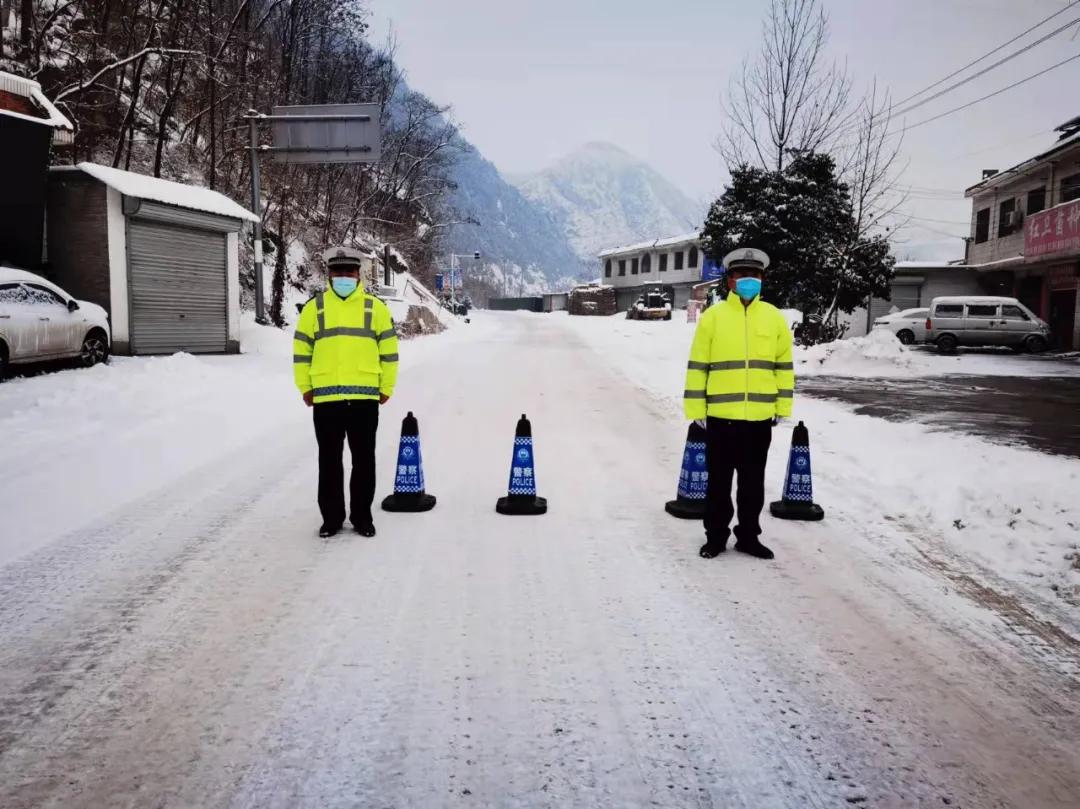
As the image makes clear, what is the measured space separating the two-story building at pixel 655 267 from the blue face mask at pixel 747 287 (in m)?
52.9

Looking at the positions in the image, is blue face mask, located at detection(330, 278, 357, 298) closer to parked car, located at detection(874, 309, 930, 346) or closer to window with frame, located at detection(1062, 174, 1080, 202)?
window with frame, located at detection(1062, 174, 1080, 202)

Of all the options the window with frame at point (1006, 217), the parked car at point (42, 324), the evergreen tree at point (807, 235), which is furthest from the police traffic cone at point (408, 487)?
the window with frame at point (1006, 217)

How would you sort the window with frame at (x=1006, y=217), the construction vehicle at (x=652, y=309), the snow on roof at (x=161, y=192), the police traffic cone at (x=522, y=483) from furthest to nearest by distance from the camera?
1. the construction vehicle at (x=652, y=309)
2. the window with frame at (x=1006, y=217)
3. the snow on roof at (x=161, y=192)
4. the police traffic cone at (x=522, y=483)

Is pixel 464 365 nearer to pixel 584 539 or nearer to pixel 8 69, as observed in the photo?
pixel 8 69

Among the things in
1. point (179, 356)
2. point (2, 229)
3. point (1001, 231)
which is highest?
point (1001, 231)

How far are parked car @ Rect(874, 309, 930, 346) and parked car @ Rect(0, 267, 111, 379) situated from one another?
87.5ft

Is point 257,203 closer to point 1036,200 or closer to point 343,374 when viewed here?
point 343,374

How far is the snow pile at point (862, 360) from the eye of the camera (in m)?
18.5

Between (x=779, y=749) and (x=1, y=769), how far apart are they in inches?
106

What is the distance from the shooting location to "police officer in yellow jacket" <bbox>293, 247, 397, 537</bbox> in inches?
195

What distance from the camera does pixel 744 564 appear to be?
15.1ft

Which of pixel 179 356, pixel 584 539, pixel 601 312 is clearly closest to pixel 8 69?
pixel 179 356

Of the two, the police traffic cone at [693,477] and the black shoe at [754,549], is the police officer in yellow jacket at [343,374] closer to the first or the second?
the police traffic cone at [693,477]

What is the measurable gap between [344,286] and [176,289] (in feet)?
43.1
